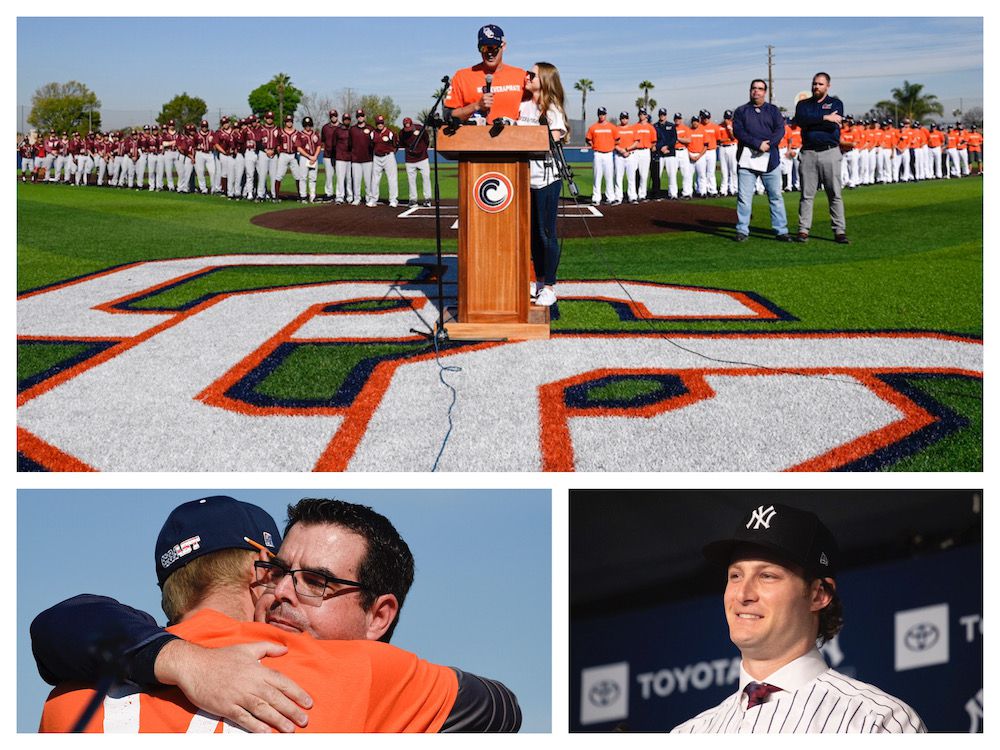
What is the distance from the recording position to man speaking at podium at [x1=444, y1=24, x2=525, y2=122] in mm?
6895

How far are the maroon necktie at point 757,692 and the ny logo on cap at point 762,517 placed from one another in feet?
1.70

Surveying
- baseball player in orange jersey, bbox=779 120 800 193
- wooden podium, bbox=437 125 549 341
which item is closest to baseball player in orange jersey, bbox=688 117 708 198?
baseball player in orange jersey, bbox=779 120 800 193

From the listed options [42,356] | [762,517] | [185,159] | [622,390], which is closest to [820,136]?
[622,390]

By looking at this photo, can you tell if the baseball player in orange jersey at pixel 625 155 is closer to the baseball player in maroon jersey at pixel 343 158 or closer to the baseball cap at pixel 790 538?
the baseball player in maroon jersey at pixel 343 158

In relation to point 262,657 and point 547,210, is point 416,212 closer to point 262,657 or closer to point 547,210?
point 547,210

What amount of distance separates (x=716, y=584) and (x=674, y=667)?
0.37m

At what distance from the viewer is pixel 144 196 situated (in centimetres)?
2406

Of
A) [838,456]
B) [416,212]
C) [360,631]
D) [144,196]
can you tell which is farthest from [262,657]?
[144,196]

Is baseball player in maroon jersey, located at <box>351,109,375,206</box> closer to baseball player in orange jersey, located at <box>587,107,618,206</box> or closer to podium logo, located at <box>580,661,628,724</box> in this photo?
baseball player in orange jersey, located at <box>587,107,618,206</box>

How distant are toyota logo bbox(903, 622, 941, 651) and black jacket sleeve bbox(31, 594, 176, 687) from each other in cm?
261

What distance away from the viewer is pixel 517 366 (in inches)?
245

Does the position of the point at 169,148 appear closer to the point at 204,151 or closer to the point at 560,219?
the point at 204,151

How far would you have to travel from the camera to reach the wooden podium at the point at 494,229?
639 centimetres

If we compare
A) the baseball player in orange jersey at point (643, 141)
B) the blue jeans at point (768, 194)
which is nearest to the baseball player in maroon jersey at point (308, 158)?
the baseball player in orange jersey at point (643, 141)
